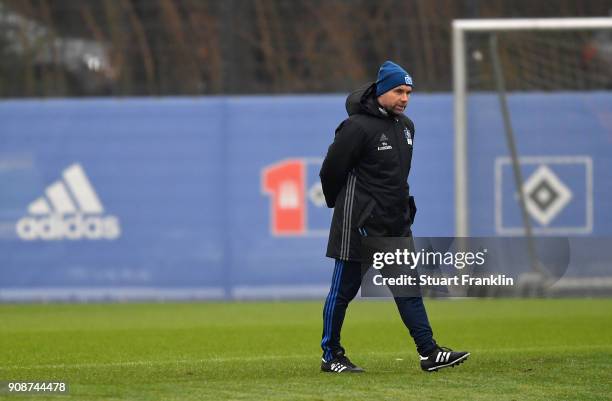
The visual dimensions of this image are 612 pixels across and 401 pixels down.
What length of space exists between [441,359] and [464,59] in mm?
7366

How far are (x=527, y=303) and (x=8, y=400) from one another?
8.49m

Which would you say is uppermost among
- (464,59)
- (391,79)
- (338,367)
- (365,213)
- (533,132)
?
(464,59)

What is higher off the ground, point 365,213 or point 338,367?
point 365,213

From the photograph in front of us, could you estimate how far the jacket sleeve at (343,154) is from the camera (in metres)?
7.70

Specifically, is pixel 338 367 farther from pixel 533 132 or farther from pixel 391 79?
pixel 533 132

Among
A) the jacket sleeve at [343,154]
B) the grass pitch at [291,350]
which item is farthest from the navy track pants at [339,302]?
the jacket sleeve at [343,154]

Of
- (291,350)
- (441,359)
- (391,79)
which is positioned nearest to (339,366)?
(441,359)

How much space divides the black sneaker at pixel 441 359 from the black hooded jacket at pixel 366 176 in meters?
0.66

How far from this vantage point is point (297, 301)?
48.9ft

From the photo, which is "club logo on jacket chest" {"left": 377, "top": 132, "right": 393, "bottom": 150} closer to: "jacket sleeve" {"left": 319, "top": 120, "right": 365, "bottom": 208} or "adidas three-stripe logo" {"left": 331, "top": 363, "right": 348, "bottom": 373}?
"jacket sleeve" {"left": 319, "top": 120, "right": 365, "bottom": 208}

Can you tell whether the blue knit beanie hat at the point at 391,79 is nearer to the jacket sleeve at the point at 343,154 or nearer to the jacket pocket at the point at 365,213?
the jacket sleeve at the point at 343,154

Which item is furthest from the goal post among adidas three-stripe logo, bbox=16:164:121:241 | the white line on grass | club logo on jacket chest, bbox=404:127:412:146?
club logo on jacket chest, bbox=404:127:412:146

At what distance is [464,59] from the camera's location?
14.6 meters

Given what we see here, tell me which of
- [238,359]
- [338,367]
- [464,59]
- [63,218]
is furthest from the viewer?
[63,218]
